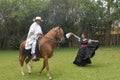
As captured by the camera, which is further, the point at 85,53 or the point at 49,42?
the point at 85,53

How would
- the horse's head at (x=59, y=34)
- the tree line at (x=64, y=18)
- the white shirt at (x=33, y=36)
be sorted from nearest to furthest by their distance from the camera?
the horse's head at (x=59, y=34) < the white shirt at (x=33, y=36) < the tree line at (x=64, y=18)

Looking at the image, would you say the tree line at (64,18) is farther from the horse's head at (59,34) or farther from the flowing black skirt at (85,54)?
the horse's head at (59,34)

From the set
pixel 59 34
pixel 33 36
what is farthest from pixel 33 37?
pixel 59 34

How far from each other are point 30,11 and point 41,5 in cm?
117

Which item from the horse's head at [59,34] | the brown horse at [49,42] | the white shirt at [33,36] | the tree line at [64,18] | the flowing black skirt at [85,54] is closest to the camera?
the brown horse at [49,42]

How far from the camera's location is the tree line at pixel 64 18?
27906mm

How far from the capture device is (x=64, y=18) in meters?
30.6

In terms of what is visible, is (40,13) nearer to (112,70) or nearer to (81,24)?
(81,24)

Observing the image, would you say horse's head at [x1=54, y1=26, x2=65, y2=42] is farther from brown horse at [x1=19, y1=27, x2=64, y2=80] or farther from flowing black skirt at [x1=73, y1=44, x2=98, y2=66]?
flowing black skirt at [x1=73, y1=44, x2=98, y2=66]

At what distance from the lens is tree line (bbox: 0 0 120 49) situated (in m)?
27.9

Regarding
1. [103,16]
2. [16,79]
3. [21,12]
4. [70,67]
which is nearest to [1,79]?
[16,79]

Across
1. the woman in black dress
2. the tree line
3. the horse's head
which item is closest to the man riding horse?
the horse's head

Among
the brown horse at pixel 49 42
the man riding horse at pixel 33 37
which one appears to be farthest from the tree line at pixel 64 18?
the brown horse at pixel 49 42

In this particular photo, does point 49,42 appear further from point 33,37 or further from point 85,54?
point 85,54
